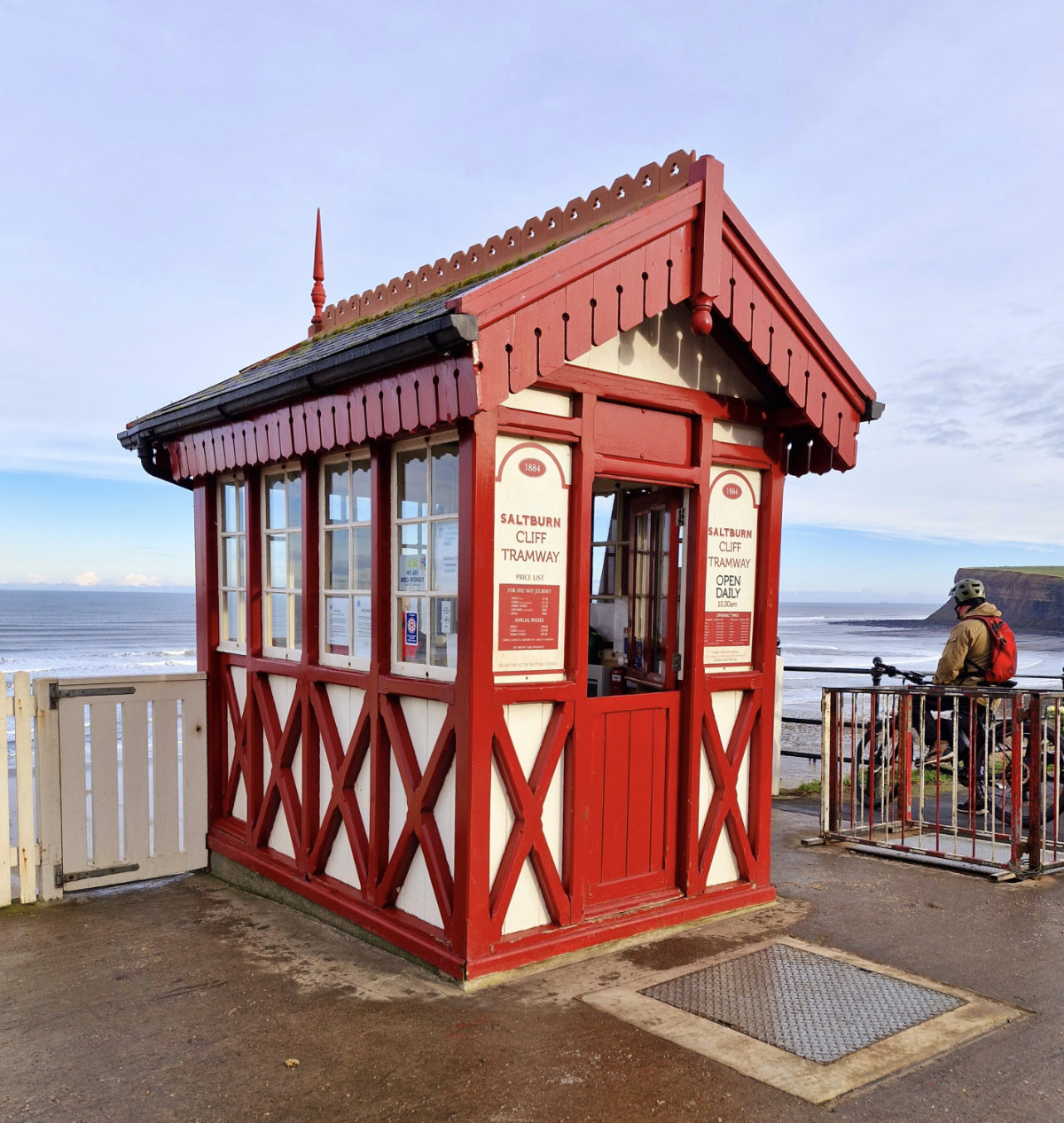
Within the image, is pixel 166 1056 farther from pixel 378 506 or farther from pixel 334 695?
pixel 378 506

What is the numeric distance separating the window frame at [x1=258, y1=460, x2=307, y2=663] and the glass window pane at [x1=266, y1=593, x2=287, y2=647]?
0.01 m

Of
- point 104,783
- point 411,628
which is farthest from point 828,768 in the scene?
point 104,783

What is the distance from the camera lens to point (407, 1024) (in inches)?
157

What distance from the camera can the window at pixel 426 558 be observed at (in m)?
4.71

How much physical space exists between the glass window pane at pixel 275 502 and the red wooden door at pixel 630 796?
2613 millimetres

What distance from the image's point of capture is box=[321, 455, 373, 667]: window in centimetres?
536

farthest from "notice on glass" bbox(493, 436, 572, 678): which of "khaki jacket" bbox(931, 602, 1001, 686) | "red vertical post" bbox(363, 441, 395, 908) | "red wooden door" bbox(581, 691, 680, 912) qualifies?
"khaki jacket" bbox(931, 602, 1001, 686)

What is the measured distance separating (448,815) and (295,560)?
7.10 ft

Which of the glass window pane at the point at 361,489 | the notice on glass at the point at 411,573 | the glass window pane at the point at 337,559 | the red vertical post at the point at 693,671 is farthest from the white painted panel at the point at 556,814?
the glass window pane at the point at 361,489

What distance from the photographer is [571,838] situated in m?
4.82

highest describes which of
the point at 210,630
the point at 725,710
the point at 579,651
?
the point at 579,651

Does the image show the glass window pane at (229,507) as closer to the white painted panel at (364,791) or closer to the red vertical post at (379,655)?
the red vertical post at (379,655)

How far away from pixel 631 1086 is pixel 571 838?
1.45 metres

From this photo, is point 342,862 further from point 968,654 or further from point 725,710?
point 968,654
